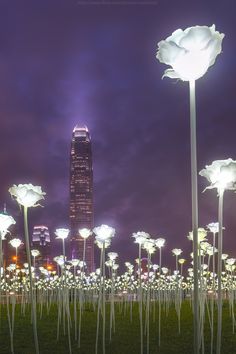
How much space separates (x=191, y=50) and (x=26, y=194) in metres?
3.49

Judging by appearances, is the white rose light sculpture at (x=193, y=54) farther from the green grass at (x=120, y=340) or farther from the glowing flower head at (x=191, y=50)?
the green grass at (x=120, y=340)

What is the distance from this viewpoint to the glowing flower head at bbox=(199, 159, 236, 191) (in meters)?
6.48

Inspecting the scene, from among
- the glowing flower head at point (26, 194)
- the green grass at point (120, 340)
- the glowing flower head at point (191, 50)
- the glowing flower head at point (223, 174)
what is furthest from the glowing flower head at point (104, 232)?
the glowing flower head at point (191, 50)

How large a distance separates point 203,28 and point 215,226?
25.7 feet

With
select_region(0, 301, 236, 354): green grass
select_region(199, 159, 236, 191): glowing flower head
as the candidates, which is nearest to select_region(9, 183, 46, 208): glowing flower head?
select_region(199, 159, 236, 191): glowing flower head

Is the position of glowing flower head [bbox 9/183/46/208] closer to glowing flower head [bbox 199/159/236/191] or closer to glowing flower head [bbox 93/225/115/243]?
glowing flower head [bbox 199/159/236/191]

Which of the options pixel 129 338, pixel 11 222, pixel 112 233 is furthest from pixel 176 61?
pixel 129 338

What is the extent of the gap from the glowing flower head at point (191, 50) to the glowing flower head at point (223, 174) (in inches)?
55.6

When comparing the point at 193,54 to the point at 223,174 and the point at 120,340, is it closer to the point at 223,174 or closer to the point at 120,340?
the point at 223,174

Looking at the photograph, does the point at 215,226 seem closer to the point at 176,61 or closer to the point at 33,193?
the point at 33,193

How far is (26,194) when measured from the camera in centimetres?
769

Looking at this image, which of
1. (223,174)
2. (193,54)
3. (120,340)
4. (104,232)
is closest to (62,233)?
(104,232)

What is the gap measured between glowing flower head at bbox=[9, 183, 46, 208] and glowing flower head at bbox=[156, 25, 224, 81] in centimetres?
314

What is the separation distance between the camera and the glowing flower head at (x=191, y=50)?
A: 538 cm
